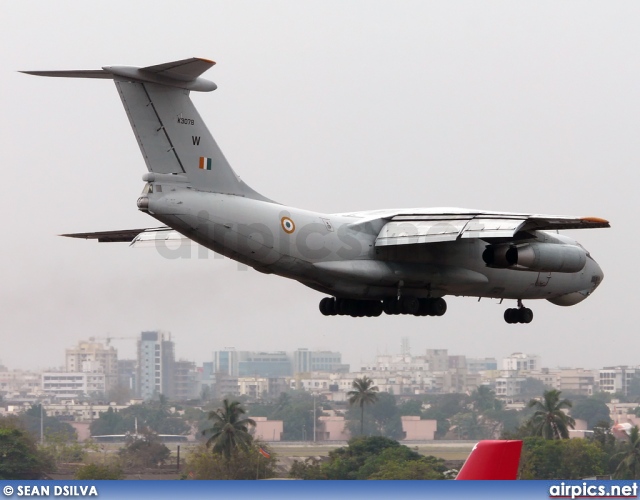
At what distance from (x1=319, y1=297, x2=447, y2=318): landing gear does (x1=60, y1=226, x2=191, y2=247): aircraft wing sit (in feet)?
9.19

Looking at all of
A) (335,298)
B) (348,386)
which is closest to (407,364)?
(348,386)

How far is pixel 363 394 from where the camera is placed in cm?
4544

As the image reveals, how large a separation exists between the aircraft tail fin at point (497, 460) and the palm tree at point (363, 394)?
93.2 feet

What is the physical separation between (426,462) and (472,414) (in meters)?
7.53

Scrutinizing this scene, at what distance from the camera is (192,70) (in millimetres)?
17438

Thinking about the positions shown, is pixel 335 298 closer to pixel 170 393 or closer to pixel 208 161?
pixel 208 161

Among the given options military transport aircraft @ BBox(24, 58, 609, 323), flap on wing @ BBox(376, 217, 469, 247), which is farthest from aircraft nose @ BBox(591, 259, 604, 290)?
flap on wing @ BBox(376, 217, 469, 247)

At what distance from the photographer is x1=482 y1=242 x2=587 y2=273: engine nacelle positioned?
65.8 feet

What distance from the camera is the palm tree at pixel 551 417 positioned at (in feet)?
143

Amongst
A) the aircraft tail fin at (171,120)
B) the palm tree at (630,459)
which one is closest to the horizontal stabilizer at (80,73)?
the aircraft tail fin at (171,120)

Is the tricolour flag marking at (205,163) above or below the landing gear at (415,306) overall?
above

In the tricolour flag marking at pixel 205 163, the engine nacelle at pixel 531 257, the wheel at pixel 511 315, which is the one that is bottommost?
the wheel at pixel 511 315

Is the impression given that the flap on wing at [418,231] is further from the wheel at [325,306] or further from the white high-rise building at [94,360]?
the white high-rise building at [94,360]

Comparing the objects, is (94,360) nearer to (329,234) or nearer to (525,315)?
(525,315)
